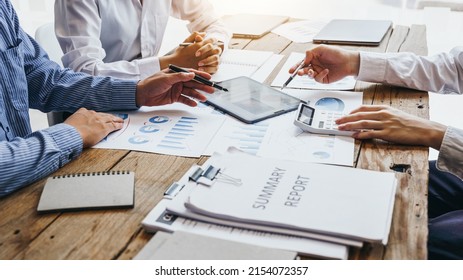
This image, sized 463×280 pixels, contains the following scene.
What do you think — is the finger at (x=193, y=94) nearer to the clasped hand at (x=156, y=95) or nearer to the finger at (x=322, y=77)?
the clasped hand at (x=156, y=95)

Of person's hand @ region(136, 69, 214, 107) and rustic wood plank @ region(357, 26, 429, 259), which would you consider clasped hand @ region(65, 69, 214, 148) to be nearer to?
person's hand @ region(136, 69, 214, 107)

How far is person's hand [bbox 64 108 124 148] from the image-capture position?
1.00 meters

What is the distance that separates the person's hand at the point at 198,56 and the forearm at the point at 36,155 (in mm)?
526

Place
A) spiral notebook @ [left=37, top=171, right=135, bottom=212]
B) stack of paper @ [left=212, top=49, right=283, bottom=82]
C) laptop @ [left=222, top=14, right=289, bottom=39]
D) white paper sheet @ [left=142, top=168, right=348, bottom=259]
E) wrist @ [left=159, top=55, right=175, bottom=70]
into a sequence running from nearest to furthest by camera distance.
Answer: white paper sheet @ [left=142, top=168, right=348, bottom=259] < spiral notebook @ [left=37, top=171, right=135, bottom=212] < stack of paper @ [left=212, top=49, right=283, bottom=82] < wrist @ [left=159, top=55, right=175, bottom=70] < laptop @ [left=222, top=14, right=289, bottom=39]

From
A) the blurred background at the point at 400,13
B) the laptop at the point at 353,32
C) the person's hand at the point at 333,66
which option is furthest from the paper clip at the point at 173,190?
the blurred background at the point at 400,13

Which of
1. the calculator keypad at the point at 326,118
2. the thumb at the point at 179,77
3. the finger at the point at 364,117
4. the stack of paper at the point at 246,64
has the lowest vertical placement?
the stack of paper at the point at 246,64

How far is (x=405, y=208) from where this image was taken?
0.77 metres

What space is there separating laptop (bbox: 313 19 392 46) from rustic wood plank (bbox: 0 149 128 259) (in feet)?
3.17

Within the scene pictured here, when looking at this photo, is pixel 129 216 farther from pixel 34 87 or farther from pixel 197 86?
pixel 34 87

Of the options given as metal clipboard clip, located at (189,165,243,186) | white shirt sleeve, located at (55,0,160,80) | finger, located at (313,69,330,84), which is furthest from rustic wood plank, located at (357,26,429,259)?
white shirt sleeve, located at (55,0,160,80)

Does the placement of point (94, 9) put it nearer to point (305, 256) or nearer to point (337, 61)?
point (337, 61)

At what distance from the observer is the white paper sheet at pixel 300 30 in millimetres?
1722


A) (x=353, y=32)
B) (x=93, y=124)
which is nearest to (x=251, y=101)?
(x=93, y=124)
